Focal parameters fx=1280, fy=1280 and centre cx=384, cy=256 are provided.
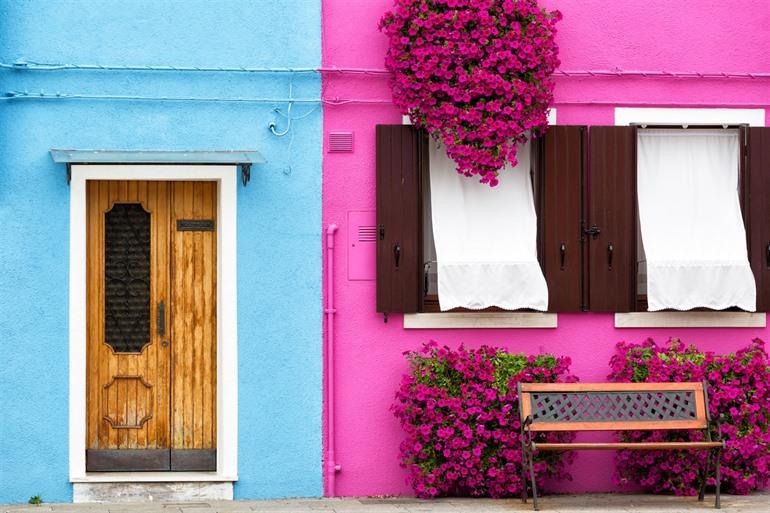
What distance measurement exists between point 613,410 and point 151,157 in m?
3.92

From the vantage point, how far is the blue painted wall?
964 centimetres

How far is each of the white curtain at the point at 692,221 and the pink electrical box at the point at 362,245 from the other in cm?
217

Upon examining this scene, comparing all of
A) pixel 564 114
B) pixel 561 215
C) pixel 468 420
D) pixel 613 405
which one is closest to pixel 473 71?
pixel 564 114

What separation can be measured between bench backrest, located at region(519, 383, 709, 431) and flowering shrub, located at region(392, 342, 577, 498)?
0.23m

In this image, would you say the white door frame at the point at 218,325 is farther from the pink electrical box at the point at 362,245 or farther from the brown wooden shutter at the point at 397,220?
the brown wooden shutter at the point at 397,220

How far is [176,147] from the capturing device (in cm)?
980

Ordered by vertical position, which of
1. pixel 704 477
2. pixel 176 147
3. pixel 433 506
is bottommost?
pixel 433 506

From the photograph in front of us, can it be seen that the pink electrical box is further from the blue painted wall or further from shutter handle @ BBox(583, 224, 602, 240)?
shutter handle @ BBox(583, 224, 602, 240)

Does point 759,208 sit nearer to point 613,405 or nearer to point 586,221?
point 586,221

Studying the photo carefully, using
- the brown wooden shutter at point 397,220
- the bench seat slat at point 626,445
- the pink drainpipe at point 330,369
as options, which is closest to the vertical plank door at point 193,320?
the pink drainpipe at point 330,369

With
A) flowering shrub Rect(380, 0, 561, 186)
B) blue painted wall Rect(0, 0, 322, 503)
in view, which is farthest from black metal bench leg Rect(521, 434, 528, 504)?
flowering shrub Rect(380, 0, 561, 186)

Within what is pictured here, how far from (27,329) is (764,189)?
5882mm

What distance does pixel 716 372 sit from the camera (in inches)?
381

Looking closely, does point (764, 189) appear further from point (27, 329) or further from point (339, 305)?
point (27, 329)
